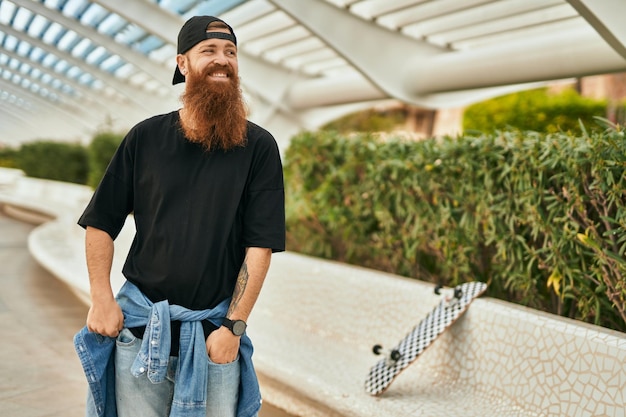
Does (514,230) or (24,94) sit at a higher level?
(24,94)

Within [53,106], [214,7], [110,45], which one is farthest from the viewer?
[53,106]

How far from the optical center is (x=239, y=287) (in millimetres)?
2080

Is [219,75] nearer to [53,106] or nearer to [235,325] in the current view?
[235,325]

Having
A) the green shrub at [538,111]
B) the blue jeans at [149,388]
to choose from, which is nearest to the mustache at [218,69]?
the blue jeans at [149,388]

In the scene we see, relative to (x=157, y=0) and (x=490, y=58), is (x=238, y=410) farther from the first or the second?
(x=157, y=0)

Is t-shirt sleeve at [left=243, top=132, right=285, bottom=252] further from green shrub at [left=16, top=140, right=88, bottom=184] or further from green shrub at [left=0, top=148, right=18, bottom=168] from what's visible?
green shrub at [left=0, top=148, right=18, bottom=168]

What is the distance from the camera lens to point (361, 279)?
4777 millimetres

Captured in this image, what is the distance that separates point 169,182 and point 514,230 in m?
2.77

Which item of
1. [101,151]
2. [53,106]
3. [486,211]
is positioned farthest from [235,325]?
[53,106]

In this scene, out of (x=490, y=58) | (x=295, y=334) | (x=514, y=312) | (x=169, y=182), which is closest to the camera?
(x=169, y=182)

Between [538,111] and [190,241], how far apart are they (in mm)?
12832

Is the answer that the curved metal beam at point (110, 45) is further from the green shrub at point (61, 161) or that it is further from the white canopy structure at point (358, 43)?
the green shrub at point (61, 161)

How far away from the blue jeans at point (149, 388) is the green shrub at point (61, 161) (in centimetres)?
2221

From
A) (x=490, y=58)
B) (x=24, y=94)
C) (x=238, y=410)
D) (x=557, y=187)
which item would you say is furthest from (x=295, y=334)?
(x=24, y=94)
